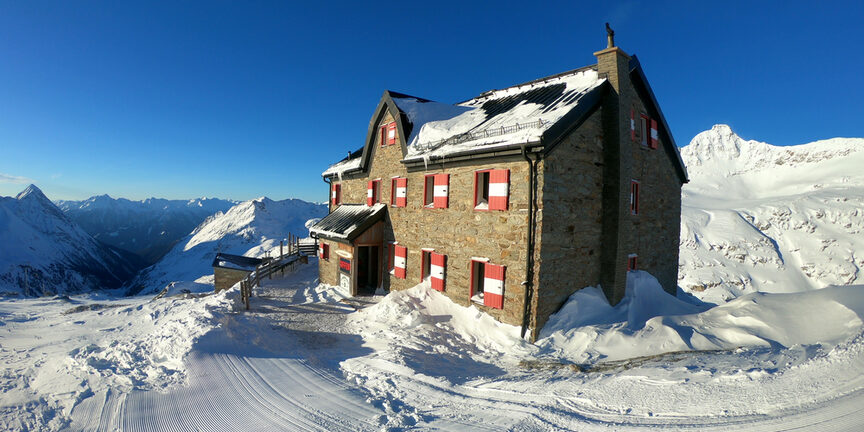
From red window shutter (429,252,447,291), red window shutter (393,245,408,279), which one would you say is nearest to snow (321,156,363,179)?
red window shutter (393,245,408,279)

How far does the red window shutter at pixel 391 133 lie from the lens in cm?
1682

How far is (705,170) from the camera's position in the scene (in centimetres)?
15350

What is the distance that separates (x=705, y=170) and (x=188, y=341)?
621ft

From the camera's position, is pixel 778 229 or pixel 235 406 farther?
pixel 778 229

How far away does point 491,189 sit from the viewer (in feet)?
38.2

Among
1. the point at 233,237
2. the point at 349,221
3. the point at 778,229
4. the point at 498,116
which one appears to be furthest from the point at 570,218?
the point at 233,237

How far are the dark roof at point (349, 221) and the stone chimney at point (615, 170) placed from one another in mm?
9524

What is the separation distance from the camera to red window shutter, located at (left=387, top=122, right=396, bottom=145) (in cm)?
1682

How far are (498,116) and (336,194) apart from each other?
1192 centimetres

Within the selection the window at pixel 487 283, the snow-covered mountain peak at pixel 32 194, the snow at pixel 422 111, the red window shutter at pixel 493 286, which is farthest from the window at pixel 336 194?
the snow-covered mountain peak at pixel 32 194

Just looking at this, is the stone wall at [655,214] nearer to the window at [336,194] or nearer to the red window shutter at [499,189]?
the red window shutter at [499,189]

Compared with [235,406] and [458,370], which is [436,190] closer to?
[458,370]

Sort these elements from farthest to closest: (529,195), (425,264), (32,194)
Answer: (32,194) → (425,264) → (529,195)

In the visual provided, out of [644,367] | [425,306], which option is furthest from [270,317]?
[644,367]
